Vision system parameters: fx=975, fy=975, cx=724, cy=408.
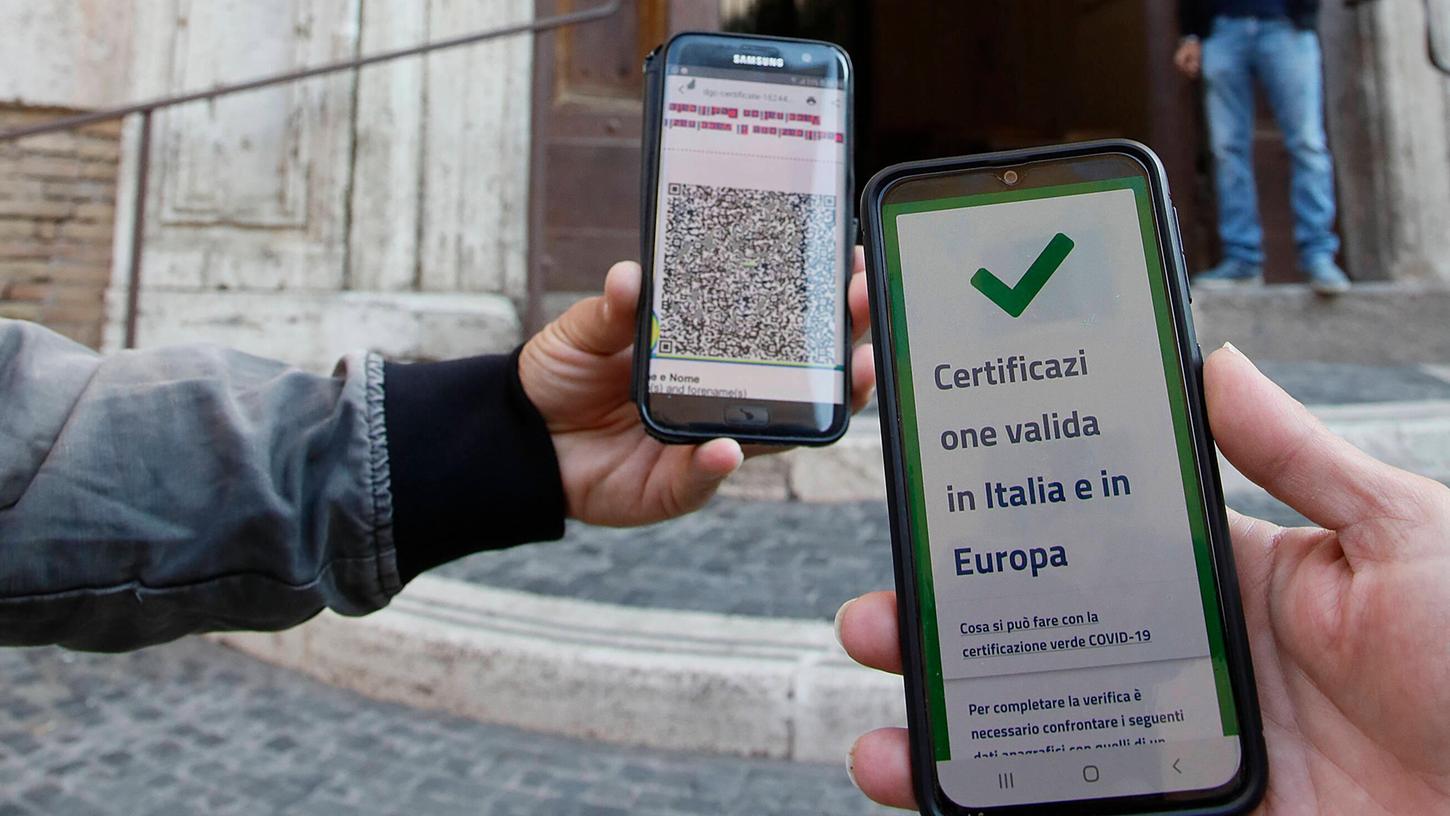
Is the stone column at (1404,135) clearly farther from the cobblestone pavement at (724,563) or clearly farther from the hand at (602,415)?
the hand at (602,415)

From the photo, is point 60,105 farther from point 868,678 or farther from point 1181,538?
point 1181,538

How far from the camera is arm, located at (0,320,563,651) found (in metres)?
1.02

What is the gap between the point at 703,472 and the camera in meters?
1.22

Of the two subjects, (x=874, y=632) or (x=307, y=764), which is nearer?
(x=874, y=632)

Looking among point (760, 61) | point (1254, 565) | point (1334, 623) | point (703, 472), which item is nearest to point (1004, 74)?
point (760, 61)

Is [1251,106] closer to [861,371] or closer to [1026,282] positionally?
[861,371]

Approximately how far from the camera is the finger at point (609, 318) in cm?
126

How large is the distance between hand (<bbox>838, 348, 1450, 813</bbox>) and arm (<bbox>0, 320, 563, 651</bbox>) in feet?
1.88

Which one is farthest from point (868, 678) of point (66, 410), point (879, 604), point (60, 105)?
point (60, 105)

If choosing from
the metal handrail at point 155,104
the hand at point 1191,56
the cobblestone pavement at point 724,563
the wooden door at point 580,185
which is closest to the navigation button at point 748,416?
the cobblestone pavement at point 724,563

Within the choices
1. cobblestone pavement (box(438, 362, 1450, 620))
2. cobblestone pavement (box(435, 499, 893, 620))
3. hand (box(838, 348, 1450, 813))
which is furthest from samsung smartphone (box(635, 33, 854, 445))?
cobblestone pavement (box(438, 362, 1450, 620))

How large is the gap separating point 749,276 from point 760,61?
1.05ft

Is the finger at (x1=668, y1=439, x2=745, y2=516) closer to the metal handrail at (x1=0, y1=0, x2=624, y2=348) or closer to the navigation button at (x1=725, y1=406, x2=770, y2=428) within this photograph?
the navigation button at (x1=725, y1=406, x2=770, y2=428)

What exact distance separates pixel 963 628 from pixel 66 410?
0.97 meters
